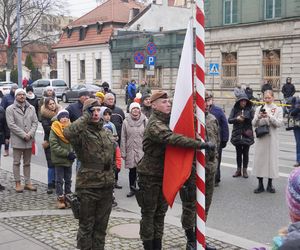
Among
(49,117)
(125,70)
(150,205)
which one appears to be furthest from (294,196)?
(125,70)

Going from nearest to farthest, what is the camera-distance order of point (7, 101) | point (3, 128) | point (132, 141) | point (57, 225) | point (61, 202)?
point (57, 225)
point (61, 202)
point (132, 141)
point (3, 128)
point (7, 101)

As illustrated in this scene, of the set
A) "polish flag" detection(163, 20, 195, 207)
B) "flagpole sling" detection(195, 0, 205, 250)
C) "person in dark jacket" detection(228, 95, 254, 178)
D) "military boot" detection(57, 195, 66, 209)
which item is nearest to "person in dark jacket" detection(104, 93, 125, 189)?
"military boot" detection(57, 195, 66, 209)

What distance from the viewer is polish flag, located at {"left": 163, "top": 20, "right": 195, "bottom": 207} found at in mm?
4641

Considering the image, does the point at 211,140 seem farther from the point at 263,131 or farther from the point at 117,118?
the point at 117,118

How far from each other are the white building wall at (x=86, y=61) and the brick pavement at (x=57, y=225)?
131 ft

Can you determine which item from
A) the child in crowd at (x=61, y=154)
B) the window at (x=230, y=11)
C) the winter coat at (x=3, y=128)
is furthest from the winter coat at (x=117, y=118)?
the window at (x=230, y=11)

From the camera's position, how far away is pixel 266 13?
32969mm

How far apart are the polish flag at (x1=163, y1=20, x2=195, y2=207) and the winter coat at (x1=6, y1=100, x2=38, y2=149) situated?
175 inches

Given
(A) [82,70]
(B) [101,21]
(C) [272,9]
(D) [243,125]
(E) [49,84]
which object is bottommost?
(D) [243,125]

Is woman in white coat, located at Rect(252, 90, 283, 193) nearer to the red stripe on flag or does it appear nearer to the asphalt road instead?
the asphalt road

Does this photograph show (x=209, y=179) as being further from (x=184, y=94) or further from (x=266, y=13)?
(x=266, y=13)

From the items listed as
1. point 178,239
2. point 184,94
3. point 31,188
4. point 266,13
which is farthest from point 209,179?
point 266,13

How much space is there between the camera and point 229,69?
117ft

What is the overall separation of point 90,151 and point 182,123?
1.07m
